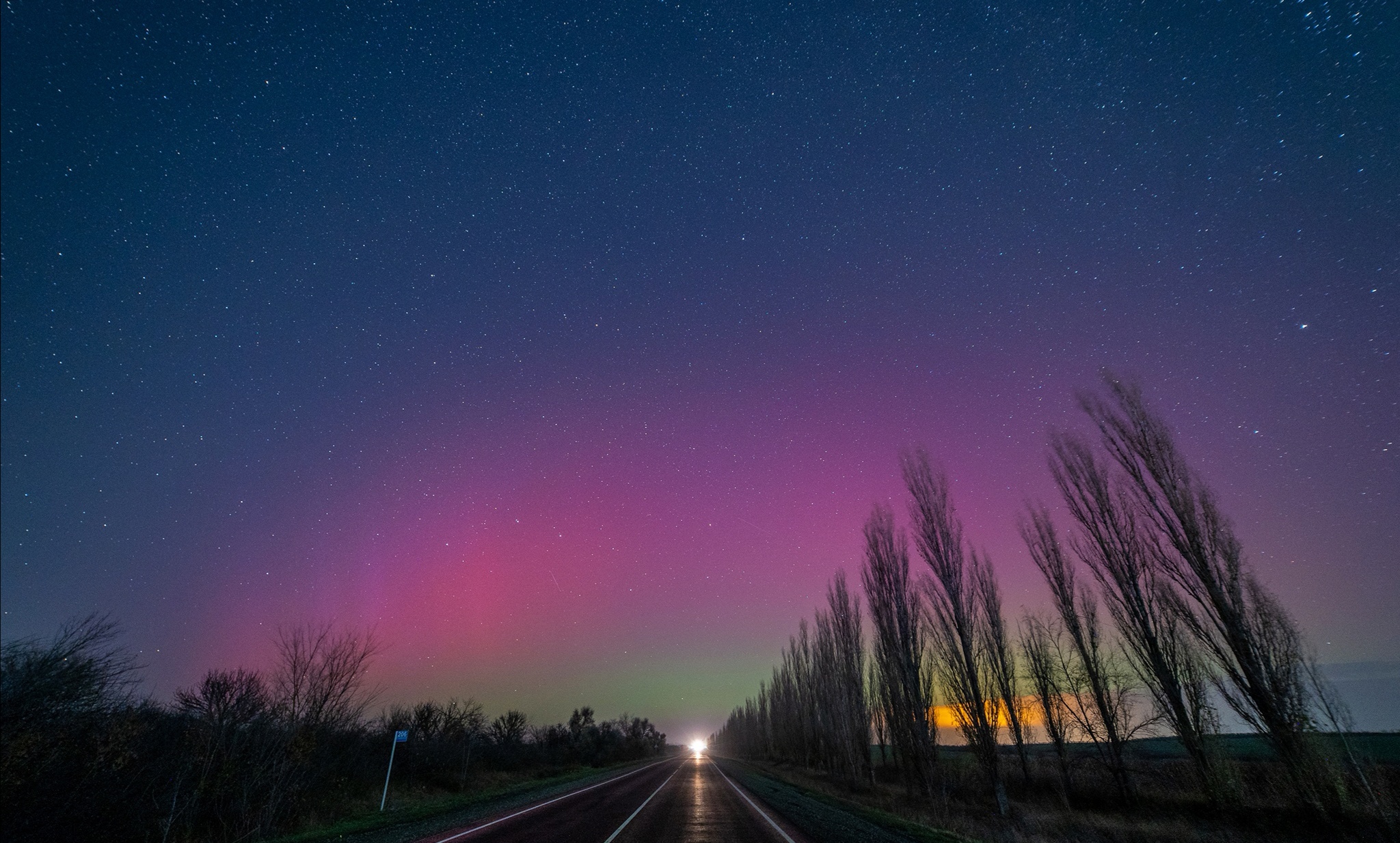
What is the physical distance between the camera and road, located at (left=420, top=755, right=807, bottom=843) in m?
Answer: 10.7

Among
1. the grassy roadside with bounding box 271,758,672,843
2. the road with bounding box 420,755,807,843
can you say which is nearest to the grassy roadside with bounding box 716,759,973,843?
the road with bounding box 420,755,807,843

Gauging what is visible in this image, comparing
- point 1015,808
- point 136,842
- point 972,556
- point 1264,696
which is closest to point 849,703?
point 1015,808

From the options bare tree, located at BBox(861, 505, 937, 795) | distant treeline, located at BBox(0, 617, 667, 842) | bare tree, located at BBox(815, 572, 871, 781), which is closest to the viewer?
distant treeline, located at BBox(0, 617, 667, 842)

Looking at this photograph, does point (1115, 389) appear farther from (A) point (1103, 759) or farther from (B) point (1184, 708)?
(A) point (1103, 759)

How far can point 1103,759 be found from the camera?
19906mm

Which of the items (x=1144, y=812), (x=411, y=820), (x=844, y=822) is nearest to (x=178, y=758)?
(x=411, y=820)

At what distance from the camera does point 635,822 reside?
518 inches

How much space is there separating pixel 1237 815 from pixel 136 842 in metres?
27.9

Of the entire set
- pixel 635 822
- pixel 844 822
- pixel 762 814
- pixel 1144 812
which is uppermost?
pixel 635 822

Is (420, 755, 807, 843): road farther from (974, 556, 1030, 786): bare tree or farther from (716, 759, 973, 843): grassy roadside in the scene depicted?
(974, 556, 1030, 786): bare tree

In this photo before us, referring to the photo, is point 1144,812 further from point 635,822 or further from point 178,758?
point 178,758

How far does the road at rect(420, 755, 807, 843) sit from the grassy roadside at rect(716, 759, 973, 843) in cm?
75

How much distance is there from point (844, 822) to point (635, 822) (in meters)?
5.90

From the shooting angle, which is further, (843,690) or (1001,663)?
(843,690)
